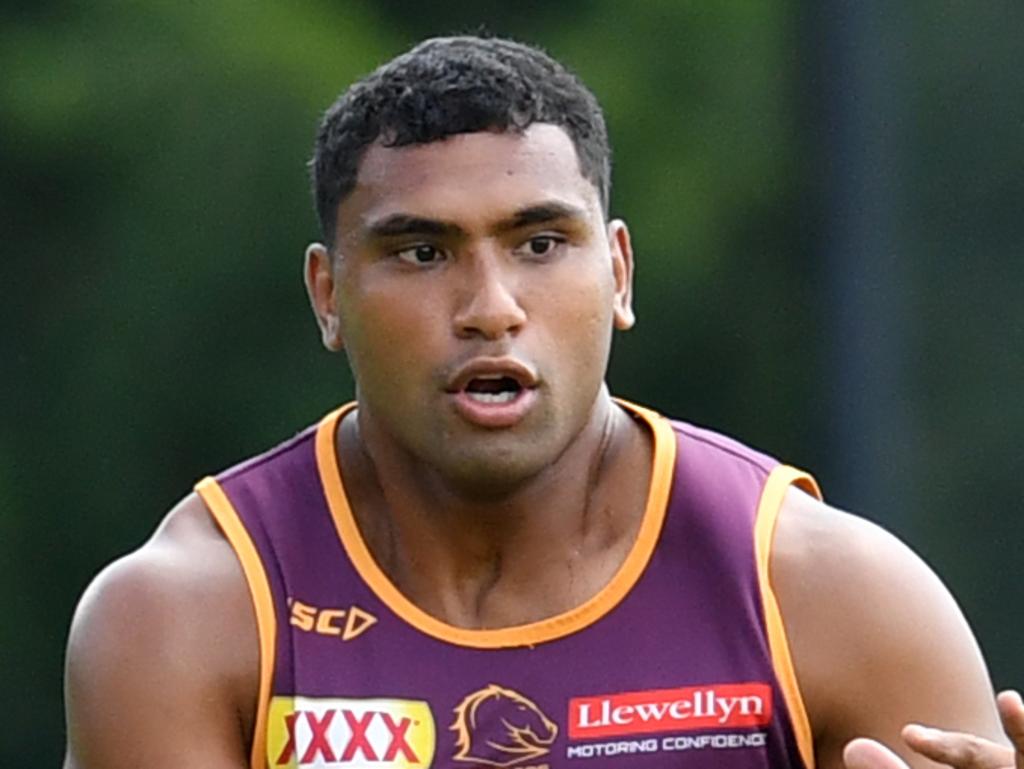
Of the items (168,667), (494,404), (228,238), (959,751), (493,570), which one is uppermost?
(228,238)

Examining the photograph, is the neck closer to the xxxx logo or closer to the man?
the man

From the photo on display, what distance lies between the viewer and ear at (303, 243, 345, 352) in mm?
4000

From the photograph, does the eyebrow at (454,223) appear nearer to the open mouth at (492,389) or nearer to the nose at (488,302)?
the nose at (488,302)

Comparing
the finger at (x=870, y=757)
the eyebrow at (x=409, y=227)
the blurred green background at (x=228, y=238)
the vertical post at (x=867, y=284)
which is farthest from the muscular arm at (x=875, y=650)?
the blurred green background at (x=228, y=238)

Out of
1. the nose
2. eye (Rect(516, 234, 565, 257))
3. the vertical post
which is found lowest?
the nose

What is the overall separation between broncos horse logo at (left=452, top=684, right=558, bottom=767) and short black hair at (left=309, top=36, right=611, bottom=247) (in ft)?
2.13

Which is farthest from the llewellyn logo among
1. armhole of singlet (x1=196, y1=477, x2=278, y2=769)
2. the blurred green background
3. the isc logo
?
the blurred green background

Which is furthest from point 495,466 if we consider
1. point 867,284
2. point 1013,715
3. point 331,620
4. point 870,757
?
point 867,284

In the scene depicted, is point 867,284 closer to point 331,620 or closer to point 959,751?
point 331,620

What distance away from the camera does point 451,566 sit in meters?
3.93

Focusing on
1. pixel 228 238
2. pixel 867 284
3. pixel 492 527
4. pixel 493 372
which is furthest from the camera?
pixel 228 238

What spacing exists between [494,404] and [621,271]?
0.42 meters

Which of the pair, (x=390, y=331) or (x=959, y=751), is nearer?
(x=959, y=751)

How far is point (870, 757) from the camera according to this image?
3.37 m
